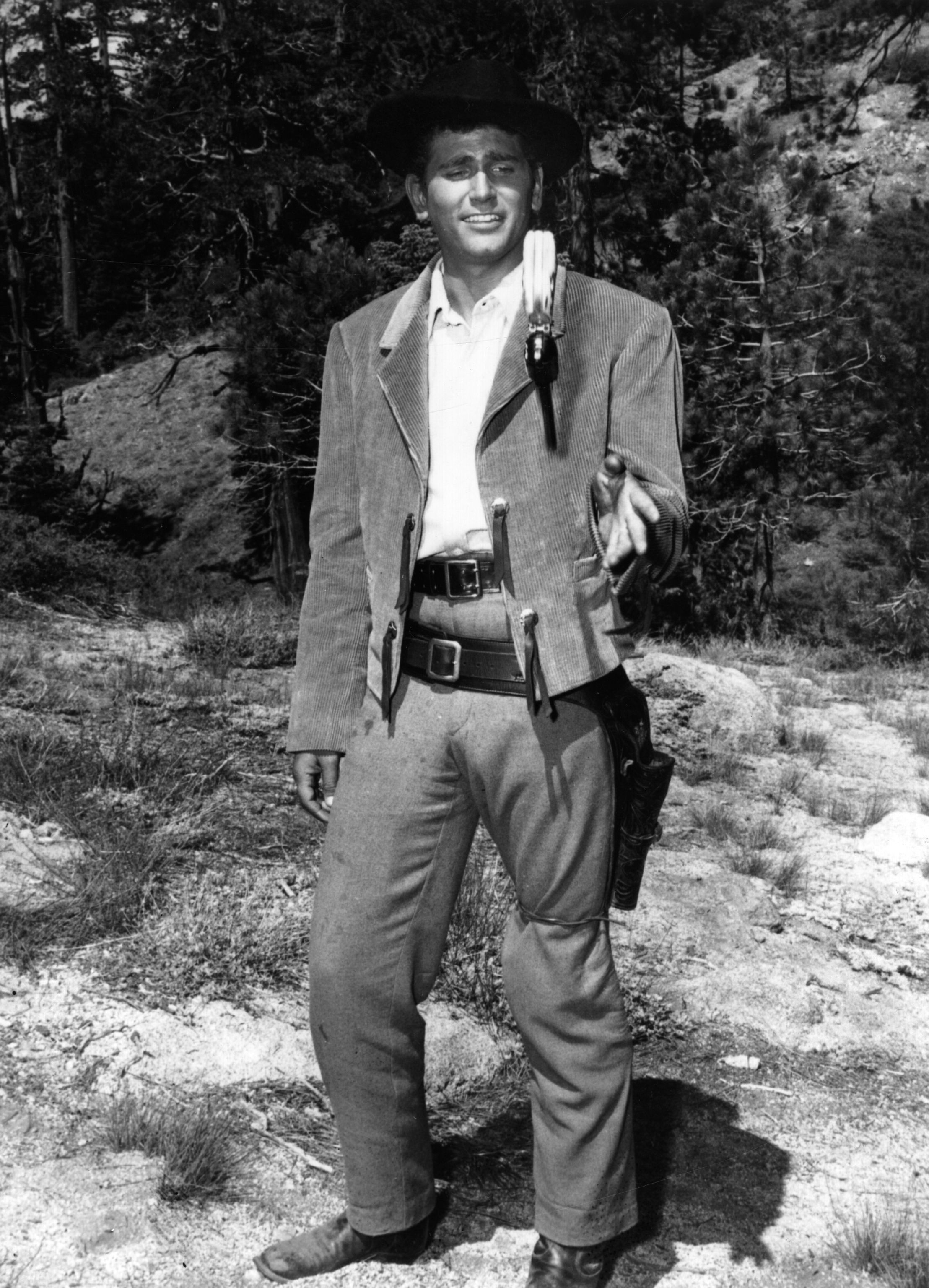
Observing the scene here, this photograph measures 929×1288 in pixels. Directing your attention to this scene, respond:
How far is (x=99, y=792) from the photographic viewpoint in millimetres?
Result: 4781

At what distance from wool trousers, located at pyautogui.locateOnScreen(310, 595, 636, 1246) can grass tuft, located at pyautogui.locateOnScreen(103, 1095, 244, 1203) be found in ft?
1.71

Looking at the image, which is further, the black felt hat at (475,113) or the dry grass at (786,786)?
the dry grass at (786,786)

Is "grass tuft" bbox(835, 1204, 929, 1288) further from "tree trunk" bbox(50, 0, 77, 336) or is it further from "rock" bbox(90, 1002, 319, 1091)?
"tree trunk" bbox(50, 0, 77, 336)

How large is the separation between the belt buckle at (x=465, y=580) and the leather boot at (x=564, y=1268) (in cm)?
122

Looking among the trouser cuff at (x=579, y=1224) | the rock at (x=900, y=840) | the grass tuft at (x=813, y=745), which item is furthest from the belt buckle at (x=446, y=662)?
the grass tuft at (x=813, y=745)

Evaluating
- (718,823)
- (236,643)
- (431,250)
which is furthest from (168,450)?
(718,823)

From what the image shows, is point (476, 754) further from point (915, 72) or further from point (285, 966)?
point (915, 72)

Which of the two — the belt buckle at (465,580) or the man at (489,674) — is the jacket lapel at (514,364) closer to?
the man at (489,674)

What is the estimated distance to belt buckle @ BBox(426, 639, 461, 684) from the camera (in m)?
2.43

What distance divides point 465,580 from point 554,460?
26 cm

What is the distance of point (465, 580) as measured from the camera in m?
2.44

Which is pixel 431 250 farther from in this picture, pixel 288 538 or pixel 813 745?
pixel 813 745

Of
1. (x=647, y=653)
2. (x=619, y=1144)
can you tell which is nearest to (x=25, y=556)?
(x=647, y=653)

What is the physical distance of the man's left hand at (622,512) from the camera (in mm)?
2164
